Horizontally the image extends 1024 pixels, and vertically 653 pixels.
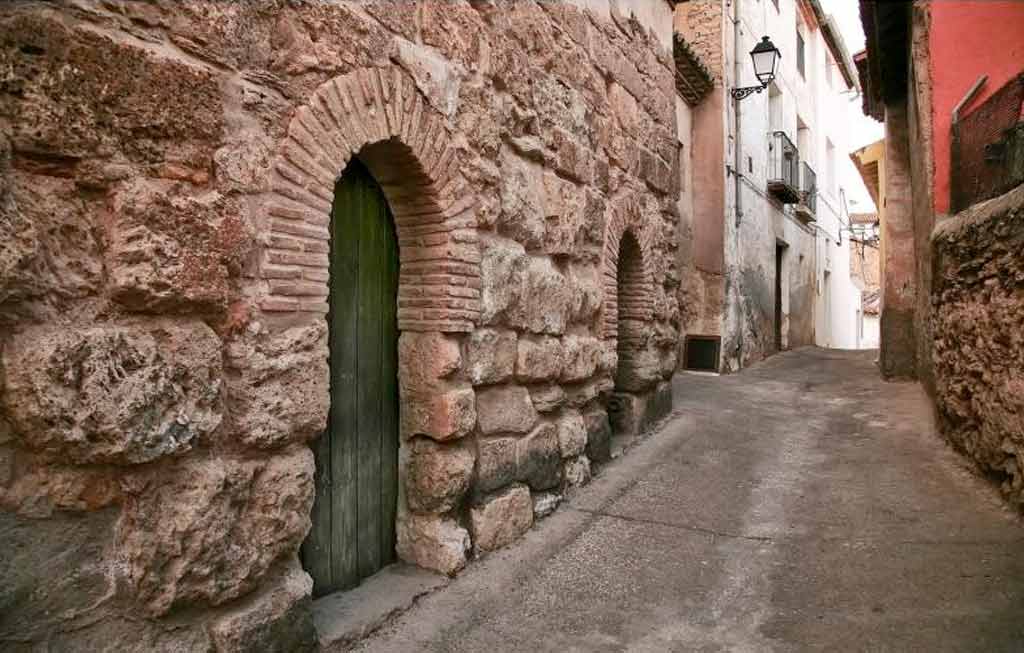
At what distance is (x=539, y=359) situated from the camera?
11.7 feet

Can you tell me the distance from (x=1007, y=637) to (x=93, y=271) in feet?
10.2

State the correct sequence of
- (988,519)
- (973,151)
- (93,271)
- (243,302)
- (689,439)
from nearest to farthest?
(93,271), (243,302), (988,519), (973,151), (689,439)

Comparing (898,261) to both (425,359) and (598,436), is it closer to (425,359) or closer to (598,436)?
(598,436)

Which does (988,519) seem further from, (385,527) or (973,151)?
(385,527)

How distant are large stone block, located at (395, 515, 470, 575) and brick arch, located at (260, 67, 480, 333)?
848 millimetres

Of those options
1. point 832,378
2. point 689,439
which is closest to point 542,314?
point 689,439

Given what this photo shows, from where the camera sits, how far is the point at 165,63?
186 cm

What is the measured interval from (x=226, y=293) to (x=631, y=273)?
360 centimetres

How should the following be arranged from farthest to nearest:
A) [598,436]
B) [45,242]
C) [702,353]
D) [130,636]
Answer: [702,353] → [598,436] → [130,636] → [45,242]

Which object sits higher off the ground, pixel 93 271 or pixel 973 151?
pixel 973 151

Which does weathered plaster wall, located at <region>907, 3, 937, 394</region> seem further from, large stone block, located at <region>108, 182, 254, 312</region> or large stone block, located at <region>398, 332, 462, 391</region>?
large stone block, located at <region>108, 182, 254, 312</region>

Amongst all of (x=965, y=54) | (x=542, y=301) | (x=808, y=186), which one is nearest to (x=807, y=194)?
(x=808, y=186)

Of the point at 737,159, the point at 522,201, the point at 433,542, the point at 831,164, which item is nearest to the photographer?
the point at 433,542

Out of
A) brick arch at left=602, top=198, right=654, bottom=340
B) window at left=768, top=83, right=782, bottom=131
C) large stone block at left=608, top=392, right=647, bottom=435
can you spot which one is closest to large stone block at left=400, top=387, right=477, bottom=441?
brick arch at left=602, top=198, right=654, bottom=340
